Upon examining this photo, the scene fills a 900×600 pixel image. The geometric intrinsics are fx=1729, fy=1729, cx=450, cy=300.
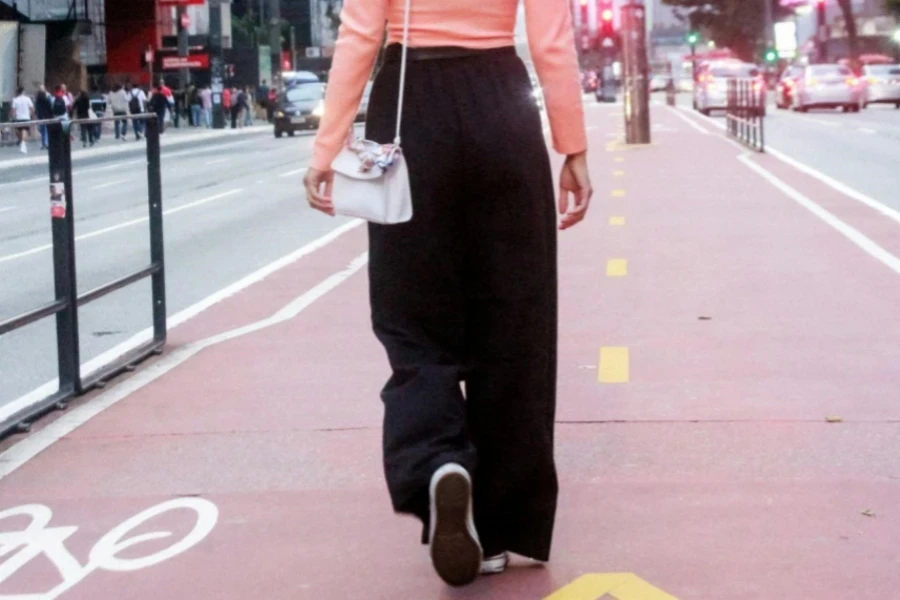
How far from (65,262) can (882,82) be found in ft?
167

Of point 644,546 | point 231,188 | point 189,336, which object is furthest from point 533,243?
point 231,188

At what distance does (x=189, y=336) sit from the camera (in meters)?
9.30

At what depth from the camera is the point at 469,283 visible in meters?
4.39

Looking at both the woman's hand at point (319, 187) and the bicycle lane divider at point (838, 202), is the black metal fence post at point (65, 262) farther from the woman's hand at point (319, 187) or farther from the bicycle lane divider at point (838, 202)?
the bicycle lane divider at point (838, 202)

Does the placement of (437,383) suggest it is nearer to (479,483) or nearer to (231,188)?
(479,483)

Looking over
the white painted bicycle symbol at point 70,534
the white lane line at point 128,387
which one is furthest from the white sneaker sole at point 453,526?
the white lane line at point 128,387

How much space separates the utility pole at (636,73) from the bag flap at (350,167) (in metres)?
27.3

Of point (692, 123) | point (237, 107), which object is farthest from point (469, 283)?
point (237, 107)

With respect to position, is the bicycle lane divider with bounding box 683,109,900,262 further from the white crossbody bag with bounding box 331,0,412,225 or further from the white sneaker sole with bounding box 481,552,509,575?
the white crossbody bag with bounding box 331,0,412,225

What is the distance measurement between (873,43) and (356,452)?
10094cm

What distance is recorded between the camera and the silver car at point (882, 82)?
5519 centimetres

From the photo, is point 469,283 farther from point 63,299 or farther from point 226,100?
point 226,100

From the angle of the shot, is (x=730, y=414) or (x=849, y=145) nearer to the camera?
(x=730, y=414)

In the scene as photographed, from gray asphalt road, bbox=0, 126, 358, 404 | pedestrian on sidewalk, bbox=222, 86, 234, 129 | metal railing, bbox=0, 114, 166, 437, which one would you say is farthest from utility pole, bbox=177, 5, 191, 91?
metal railing, bbox=0, 114, 166, 437
